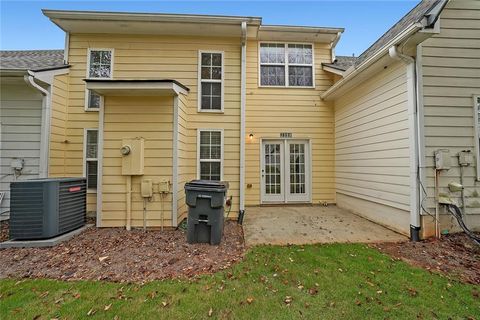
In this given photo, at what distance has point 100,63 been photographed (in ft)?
20.0

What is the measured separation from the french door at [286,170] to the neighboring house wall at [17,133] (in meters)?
6.18

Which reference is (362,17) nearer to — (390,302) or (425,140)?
(425,140)

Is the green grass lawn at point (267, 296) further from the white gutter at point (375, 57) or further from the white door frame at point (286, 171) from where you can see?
the white door frame at point (286, 171)

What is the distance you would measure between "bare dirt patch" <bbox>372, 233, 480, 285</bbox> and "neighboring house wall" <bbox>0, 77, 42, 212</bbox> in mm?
7909

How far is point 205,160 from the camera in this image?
5.98 meters

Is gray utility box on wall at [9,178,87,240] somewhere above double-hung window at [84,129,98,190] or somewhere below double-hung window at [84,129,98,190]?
below

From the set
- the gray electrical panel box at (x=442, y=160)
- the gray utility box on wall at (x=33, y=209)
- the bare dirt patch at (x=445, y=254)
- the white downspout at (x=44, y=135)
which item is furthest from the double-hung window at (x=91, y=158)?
the gray electrical panel box at (x=442, y=160)

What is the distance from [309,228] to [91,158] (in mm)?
5908

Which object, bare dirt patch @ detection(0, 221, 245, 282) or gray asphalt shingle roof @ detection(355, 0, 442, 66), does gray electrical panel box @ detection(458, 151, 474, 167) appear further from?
bare dirt patch @ detection(0, 221, 245, 282)

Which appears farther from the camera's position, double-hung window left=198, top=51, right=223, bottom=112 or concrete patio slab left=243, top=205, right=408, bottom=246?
double-hung window left=198, top=51, right=223, bottom=112

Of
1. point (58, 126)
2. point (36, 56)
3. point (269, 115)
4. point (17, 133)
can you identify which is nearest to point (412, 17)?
point (269, 115)

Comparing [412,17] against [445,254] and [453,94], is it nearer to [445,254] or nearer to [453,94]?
[453,94]

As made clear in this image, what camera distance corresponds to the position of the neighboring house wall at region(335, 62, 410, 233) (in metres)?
4.51

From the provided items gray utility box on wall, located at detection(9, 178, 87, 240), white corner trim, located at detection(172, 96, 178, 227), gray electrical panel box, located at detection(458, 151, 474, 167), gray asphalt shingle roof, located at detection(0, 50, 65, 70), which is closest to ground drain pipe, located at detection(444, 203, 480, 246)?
gray electrical panel box, located at detection(458, 151, 474, 167)
